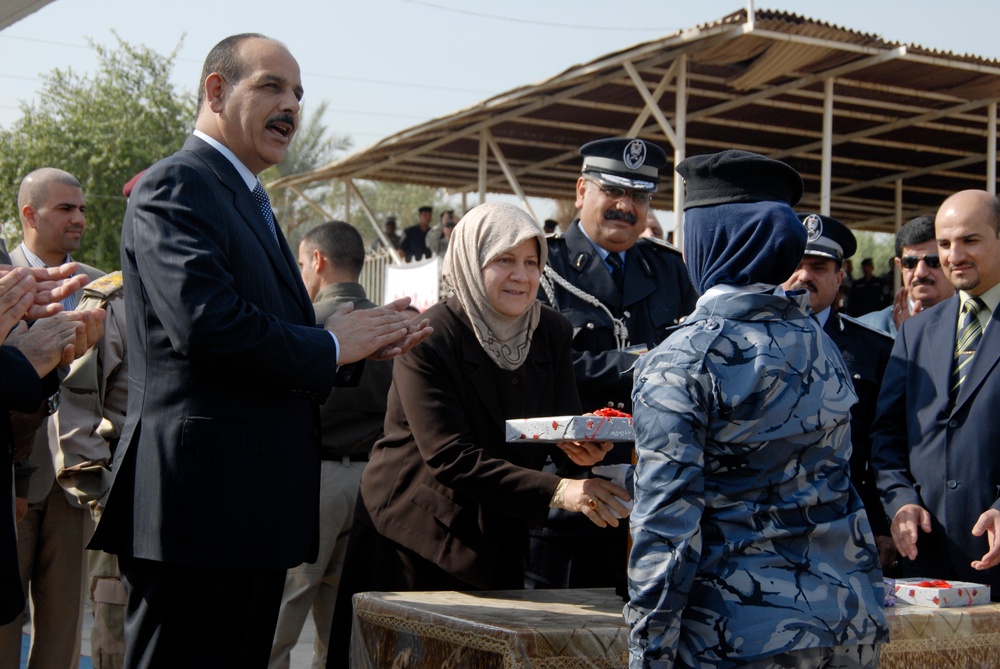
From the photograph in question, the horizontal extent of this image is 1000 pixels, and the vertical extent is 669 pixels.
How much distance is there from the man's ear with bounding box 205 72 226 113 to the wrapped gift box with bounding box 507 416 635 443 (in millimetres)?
1165

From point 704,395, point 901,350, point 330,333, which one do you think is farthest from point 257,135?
point 901,350

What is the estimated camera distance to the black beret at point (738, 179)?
2.35 metres

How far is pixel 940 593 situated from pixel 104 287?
3.23m

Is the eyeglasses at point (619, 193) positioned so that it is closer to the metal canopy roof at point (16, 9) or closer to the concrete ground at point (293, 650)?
the metal canopy roof at point (16, 9)

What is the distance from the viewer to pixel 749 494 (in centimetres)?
220

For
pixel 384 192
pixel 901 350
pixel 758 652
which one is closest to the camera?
pixel 758 652

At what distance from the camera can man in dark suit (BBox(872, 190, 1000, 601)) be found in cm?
365

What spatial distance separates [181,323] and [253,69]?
0.75 meters

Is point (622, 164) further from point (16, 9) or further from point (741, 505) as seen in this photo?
point (16, 9)

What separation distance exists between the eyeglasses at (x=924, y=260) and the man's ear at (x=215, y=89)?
3.58m

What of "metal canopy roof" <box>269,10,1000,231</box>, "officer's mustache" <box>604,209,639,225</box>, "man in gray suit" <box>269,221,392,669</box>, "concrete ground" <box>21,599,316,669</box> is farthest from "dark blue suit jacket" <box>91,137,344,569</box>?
"metal canopy roof" <box>269,10,1000,231</box>

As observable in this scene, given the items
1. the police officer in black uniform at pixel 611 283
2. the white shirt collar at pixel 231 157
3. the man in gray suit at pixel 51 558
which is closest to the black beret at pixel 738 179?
the white shirt collar at pixel 231 157

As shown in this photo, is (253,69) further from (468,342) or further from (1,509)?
(1,509)

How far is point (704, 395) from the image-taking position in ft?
7.17
